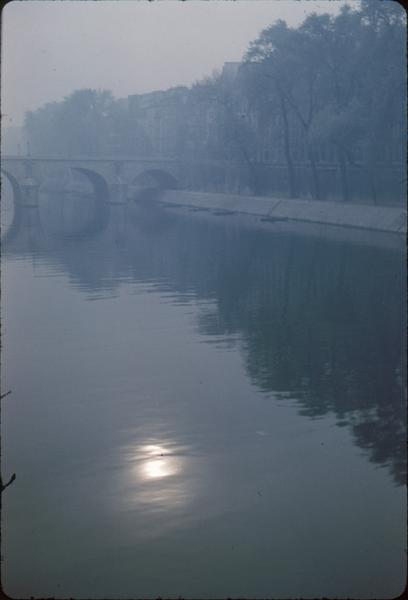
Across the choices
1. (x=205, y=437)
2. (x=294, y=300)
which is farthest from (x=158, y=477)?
(x=294, y=300)

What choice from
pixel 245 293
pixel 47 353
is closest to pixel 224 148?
pixel 245 293

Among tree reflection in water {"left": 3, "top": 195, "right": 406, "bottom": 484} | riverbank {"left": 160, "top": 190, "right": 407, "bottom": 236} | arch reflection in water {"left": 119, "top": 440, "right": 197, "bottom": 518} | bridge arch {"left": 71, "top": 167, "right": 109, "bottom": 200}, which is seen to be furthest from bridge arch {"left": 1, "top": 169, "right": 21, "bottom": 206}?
arch reflection in water {"left": 119, "top": 440, "right": 197, "bottom": 518}

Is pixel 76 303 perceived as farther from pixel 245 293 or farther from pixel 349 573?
pixel 349 573

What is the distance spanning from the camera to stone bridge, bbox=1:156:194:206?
3066 inches

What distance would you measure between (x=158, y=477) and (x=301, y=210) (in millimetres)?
45245

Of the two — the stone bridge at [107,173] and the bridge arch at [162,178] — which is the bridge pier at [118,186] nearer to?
the stone bridge at [107,173]

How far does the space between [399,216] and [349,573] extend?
36.2m

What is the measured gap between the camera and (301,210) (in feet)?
182

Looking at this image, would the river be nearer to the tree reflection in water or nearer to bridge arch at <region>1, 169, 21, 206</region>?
the tree reflection in water

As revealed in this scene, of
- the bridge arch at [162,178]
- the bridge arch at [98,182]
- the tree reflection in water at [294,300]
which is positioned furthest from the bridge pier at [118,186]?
the tree reflection in water at [294,300]

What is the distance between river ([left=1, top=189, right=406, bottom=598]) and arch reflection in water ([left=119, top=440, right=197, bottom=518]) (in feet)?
0.11

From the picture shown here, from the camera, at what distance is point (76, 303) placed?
88.7ft

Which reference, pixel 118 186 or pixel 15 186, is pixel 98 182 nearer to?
pixel 118 186

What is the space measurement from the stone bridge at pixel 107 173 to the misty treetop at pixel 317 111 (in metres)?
2.66
